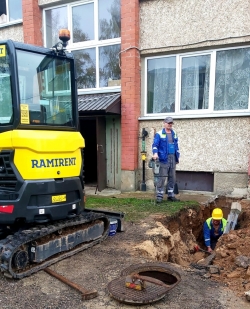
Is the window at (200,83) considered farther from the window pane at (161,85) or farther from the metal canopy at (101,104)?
the metal canopy at (101,104)

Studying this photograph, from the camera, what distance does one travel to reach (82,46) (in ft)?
30.9

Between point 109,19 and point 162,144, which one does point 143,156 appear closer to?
point 162,144

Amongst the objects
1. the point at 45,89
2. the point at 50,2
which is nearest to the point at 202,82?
the point at 45,89

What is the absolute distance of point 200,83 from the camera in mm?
8062

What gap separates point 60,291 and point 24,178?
137 centimetres

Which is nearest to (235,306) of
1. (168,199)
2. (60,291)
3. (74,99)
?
(60,291)

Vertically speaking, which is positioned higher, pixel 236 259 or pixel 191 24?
pixel 191 24

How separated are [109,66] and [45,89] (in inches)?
224

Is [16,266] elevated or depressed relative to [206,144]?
depressed

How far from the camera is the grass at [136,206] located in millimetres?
6289

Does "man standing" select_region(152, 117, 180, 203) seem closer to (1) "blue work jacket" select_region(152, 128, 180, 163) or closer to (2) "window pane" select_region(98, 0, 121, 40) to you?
(1) "blue work jacket" select_region(152, 128, 180, 163)

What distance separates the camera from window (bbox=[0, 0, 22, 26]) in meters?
10.1

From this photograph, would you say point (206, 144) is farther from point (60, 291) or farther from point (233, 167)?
point (60, 291)

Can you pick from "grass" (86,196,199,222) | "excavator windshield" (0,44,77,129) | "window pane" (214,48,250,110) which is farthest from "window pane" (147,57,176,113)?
"excavator windshield" (0,44,77,129)
